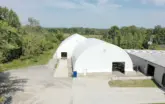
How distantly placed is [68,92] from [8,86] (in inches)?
234

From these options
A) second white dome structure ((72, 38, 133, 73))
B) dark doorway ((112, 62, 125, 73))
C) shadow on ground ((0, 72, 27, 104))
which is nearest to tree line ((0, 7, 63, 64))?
shadow on ground ((0, 72, 27, 104))

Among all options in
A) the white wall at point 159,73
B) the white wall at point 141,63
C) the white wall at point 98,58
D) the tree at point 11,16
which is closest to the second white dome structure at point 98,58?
the white wall at point 98,58

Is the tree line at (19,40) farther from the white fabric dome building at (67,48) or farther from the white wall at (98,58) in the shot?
the white wall at (98,58)

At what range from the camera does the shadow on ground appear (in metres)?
13.6

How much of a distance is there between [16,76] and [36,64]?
6.12 m

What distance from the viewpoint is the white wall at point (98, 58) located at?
20.5m

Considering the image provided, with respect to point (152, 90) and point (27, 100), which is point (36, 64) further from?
point (152, 90)

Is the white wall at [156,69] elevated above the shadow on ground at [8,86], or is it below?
above

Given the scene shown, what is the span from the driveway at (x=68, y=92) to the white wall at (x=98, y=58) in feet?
6.67

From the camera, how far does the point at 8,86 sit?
16.0 metres

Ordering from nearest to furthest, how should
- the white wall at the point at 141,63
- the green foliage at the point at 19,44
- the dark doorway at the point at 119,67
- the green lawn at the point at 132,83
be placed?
the green foliage at the point at 19,44 < the green lawn at the point at 132,83 < the white wall at the point at 141,63 < the dark doorway at the point at 119,67

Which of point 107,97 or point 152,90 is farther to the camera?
point 152,90

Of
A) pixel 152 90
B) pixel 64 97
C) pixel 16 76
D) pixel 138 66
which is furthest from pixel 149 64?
pixel 16 76

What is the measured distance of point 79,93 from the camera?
586 inches
